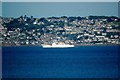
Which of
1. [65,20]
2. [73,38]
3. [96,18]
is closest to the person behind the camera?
[96,18]

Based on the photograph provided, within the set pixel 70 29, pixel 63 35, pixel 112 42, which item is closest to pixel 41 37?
pixel 63 35

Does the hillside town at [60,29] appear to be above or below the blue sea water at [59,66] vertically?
above

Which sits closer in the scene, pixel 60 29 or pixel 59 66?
pixel 59 66

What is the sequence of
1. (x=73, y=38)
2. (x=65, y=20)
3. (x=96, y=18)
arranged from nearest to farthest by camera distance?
1. (x=96, y=18)
2. (x=65, y=20)
3. (x=73, y=38)

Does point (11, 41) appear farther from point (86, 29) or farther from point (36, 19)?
point (86, 29)

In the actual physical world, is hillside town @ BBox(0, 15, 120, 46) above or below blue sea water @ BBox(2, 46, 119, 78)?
above

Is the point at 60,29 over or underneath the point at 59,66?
over

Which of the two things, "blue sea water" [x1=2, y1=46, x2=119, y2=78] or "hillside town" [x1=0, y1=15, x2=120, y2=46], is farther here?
"hillside town" [x1=0, y1=15, x2=120, y2=46]

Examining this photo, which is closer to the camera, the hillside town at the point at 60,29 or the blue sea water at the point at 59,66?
the blue sea water at the point at 59,66
